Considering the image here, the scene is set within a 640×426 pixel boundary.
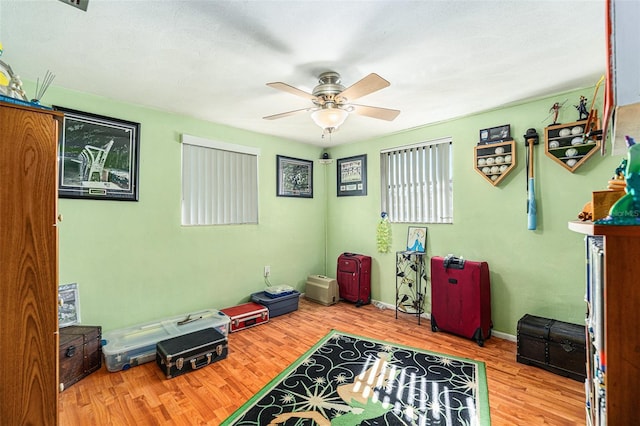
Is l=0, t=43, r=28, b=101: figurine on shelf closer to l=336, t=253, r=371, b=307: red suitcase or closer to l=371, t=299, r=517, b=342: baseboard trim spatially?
l=336, t=253, r=371, b=307: red suitcase

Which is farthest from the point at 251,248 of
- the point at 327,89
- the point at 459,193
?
the point at 459,193

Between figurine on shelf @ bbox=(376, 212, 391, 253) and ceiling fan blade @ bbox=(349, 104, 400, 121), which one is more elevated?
ceiling fan blade @ bbox=(349, 104, 400, 121)

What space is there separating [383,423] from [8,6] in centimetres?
312

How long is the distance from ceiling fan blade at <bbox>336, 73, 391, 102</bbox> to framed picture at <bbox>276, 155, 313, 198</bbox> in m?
2.17

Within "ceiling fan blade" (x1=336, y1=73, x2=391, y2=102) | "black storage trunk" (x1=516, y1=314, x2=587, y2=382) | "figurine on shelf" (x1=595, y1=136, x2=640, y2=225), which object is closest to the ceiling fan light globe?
"ceiling fan blade" (x1=336, y1=73, x2=391, y2=102)

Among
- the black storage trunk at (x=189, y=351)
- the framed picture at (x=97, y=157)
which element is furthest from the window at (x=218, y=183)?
the black storage trunk at (x=189, y=351)

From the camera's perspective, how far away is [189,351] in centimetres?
231

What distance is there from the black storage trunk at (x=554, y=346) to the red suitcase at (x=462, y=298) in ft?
1.23

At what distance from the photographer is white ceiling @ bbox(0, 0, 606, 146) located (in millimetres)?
1478

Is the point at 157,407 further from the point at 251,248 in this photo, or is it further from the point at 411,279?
the point at 411,279

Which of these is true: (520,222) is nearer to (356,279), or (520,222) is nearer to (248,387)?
(356,279)

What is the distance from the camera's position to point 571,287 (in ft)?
8.21

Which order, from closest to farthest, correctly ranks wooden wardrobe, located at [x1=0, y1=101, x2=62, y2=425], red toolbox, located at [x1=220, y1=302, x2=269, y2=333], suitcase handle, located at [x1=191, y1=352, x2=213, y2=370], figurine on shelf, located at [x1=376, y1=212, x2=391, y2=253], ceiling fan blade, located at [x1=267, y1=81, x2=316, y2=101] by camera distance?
1. wooden wardrobe, located at [x1=0, y1=101, x2=62, y2=425]
2. ceiling fan blade, located at [x1=267, y1=81, x2=316, y2=101]
3. suitcase handle, located at [x1=191, y1=352, x2=213, y2=370]
4. red toolbox, located at [x1=220, y1=302, x2=269, y2=333]
5. figurine on shelf, located at [x1=376, y1=212, x2=391, y2=253]

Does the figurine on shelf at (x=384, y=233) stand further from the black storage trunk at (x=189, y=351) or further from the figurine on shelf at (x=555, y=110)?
the black storage trunk at (x=189, y=351)
